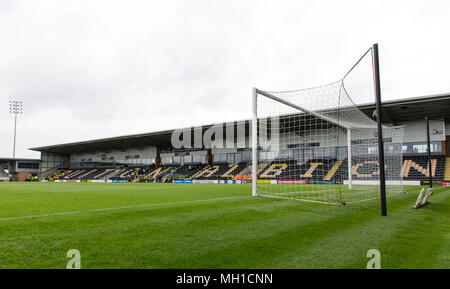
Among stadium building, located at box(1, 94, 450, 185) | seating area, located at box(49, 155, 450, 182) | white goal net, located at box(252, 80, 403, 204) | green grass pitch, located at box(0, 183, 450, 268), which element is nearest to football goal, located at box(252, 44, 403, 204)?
white goal net, located at box(252, 80, 403, 204)

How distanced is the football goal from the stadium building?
299mm

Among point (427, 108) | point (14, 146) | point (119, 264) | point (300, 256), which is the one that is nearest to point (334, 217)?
point (300, 256)

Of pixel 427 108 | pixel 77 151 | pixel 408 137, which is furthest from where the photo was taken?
pixel 77 151

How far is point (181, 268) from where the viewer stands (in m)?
2.65

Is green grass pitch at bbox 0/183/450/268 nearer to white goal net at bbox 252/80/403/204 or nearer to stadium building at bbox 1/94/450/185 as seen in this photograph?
white goal net at bbox 252/80/403/204

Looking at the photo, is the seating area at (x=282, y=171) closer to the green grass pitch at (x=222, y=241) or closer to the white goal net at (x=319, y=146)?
the white goal net at (x=319, y=146)

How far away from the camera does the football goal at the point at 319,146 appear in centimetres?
1028

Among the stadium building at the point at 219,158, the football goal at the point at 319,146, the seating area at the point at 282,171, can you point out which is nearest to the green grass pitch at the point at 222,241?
the football goal at the point at 319,146

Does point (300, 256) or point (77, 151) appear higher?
point (77, 151)

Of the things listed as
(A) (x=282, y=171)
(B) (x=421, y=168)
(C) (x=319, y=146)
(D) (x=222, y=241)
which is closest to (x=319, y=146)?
(C) (x=319, y=146)

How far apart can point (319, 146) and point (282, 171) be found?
8031mm
